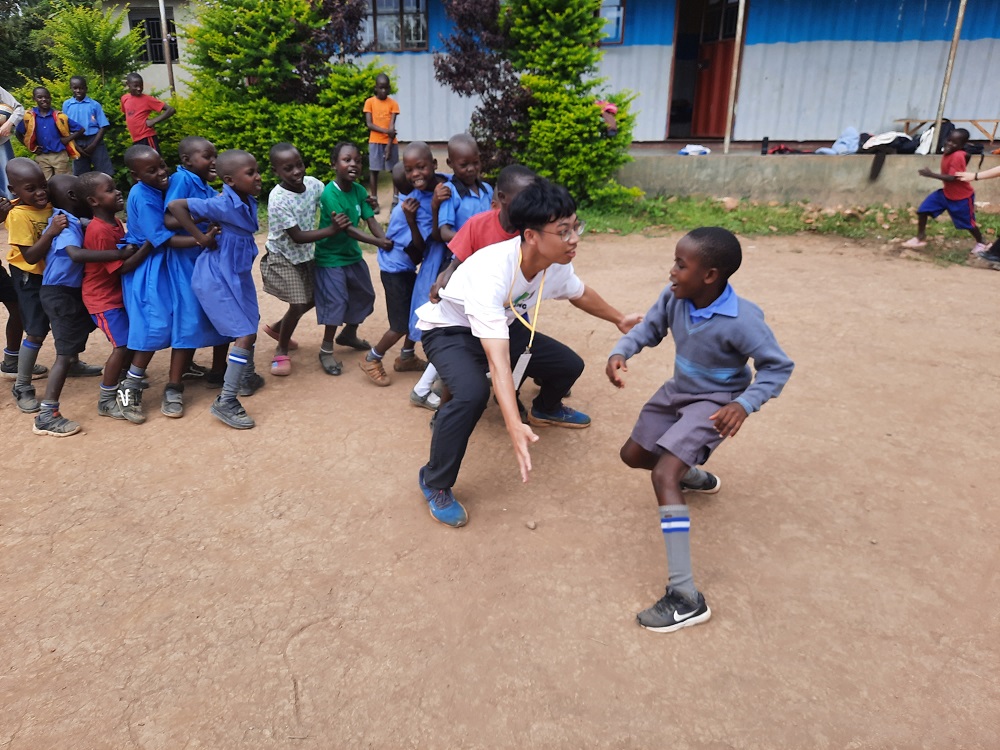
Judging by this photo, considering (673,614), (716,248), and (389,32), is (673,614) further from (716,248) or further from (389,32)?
(389,32)

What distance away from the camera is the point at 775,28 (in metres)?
10.8

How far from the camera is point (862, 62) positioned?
10.6 metres

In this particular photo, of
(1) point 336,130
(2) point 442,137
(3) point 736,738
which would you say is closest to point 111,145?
(1) point 336,130

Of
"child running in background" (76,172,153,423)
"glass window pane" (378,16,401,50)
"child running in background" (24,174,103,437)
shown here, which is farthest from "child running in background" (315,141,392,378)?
"glass window pane" (378,16,401,50)

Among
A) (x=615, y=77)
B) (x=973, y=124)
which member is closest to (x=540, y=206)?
(x=615, y=77)

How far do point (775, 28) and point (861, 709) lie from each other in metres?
11.1

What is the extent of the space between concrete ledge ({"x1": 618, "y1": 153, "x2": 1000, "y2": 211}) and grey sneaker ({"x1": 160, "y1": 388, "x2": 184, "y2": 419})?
740cm

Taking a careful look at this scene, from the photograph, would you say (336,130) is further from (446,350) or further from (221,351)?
(446,350)

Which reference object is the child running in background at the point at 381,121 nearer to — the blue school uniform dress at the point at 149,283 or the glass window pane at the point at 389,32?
the glass window pane at the point at 389,32

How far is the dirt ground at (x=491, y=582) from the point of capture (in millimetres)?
2018

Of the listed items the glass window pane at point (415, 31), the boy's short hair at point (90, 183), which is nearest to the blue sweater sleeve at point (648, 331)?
the boy's short hair at point (90, 183)

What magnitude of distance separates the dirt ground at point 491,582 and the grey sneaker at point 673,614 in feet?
0.10

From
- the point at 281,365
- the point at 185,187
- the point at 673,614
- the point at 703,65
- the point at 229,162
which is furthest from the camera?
the point at 703,65

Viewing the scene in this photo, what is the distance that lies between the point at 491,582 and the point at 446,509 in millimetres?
442
